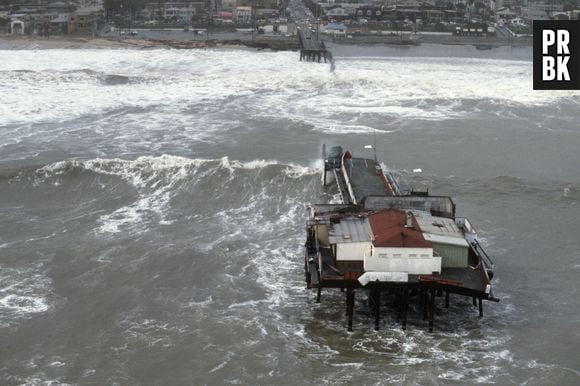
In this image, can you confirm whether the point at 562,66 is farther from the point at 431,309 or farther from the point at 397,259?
the point at 431,309

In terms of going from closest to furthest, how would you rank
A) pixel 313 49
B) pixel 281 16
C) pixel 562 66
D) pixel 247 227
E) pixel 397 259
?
pixel 397 259 < pixel 562 66 < pixel 247 227 < pixel 313 49 < pixel 281 16

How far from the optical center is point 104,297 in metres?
19.3

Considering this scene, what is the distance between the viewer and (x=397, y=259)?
17.7 meters

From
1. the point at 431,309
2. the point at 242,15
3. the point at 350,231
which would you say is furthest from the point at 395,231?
the point at 242,15

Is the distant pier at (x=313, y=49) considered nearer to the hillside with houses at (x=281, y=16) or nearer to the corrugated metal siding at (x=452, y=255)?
the hillside with houses at (x=281, y=16)

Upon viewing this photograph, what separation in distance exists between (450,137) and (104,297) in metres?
21.2

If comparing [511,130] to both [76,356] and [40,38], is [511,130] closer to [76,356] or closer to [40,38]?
[76,356]

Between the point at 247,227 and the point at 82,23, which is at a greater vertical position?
the point at 82,23

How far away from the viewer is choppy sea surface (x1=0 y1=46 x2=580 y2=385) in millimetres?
16766

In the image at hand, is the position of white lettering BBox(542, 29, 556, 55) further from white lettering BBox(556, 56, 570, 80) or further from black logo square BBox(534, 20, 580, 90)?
white lettering BBox(556, 56, 570, 80)

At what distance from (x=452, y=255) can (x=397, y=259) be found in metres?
1.51

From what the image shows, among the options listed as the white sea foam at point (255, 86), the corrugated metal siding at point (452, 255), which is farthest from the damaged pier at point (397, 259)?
the white sea foam at point (255, 86)

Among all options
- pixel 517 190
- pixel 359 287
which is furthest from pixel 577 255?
pixel 359 287

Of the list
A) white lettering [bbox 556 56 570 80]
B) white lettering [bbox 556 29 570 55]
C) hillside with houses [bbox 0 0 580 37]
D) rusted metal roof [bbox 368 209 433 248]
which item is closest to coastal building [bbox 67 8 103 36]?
hillside with houses [bbox 0 0 580 37]
